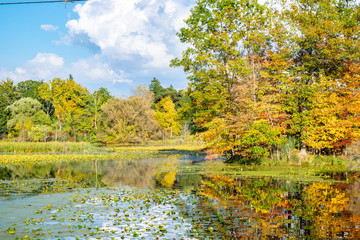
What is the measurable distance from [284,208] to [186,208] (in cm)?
351

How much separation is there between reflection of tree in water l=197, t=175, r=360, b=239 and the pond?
3cm

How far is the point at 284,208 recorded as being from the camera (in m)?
11.8

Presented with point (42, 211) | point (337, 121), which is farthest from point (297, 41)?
point (42, 211)

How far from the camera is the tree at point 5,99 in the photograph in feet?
268

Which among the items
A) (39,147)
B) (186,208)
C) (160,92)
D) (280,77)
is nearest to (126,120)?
(39,147)

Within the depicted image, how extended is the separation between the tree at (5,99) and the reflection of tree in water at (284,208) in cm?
7802

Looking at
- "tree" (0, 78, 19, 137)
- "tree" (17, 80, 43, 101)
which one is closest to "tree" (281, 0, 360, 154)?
"tree" (0, 78, 19, 137)

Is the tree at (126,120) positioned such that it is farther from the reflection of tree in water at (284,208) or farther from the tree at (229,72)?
the reflection of tree in water at (284,208)

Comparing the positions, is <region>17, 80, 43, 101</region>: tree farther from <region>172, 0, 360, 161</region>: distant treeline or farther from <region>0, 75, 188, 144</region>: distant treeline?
<region>172, 0, 360, 161</region>: distant treeline

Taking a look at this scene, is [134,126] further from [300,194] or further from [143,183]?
[300,194]

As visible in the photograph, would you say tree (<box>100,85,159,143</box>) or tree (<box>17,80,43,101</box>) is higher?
tree (<box>17,80,43,101</box>)

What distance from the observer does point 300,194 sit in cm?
1448

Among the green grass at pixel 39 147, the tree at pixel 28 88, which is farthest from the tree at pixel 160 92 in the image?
the green grass at pixel 39 147

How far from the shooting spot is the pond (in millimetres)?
9125
